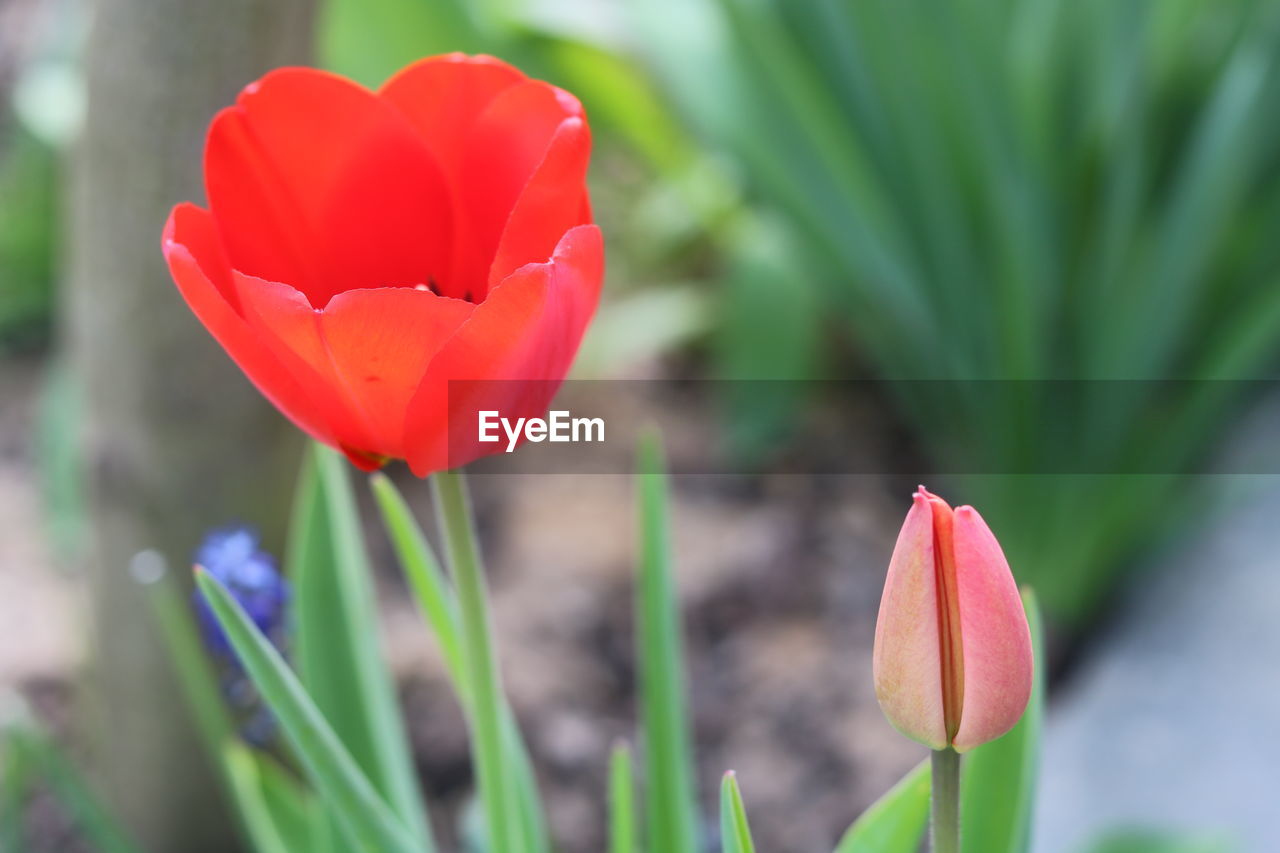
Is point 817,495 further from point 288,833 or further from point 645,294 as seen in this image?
point 288,833

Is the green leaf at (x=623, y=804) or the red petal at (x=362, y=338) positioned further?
the green leaf at (x=623, y=804)

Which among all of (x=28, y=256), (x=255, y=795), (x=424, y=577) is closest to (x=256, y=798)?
(x=255, y=795)

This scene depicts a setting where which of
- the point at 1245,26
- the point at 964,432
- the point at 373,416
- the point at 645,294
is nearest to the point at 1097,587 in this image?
the point at 964,432

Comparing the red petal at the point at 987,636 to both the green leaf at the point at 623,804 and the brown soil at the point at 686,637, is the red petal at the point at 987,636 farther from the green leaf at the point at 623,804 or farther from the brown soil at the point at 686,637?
the brown soil at the point at 686,637

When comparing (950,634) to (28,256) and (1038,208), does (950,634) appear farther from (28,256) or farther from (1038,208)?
(28,256)

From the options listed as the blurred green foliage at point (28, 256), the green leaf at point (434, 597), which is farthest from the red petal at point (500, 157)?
the blurred green foliage at point (28, 256)

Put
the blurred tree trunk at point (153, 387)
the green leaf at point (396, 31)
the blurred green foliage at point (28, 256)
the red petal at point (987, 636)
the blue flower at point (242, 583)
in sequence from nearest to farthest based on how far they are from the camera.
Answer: the red petal at point (987, 636) < the blue flower at point (242, 583) < the blurred tree trunk at point (153, 387) < the green leaf at point (396, 31) < the blurred green foliage at point (28, 256)
